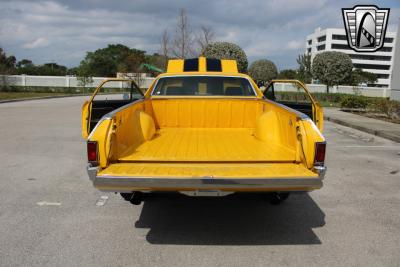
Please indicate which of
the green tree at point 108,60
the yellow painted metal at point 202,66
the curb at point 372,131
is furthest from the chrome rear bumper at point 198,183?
the green tree at point 108,60

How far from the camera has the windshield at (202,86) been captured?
6.45m

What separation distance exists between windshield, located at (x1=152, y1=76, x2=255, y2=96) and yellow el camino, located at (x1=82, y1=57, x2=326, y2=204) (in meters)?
0.02

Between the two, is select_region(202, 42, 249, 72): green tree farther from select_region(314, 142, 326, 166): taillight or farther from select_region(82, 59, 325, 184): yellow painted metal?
select_region(314, 142, 326, 166): taillight

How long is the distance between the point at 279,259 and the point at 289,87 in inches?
1536

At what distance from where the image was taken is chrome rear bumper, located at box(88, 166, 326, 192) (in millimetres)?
3420

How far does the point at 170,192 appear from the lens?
11.9 feet

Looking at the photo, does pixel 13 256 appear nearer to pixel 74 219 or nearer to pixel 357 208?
pixel 74 219

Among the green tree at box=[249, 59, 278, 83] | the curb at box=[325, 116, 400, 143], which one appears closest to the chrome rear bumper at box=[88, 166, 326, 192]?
the curb at box=[325, 116, 400, 143]

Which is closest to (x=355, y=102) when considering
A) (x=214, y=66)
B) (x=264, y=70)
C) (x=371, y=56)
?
(x=214, y=66)

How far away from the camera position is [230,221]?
14.8ft

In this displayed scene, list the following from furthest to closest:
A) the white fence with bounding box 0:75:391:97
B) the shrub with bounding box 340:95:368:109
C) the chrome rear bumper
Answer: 1. the white fence with bounding box 0:75:391:97
2. the shrub with bounding box 340:95:368:109
3. the chrome rear bumper

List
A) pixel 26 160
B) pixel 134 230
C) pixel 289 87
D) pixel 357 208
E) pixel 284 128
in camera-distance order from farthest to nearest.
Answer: pixel 289 87 < pixel 26 160 < pixel 357 208 < pixel 284 128 < pixel 134 230

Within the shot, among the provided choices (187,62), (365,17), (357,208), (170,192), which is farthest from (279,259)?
(365,17)

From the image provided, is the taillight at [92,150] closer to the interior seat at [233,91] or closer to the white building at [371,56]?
the interior seat at [233,91]
